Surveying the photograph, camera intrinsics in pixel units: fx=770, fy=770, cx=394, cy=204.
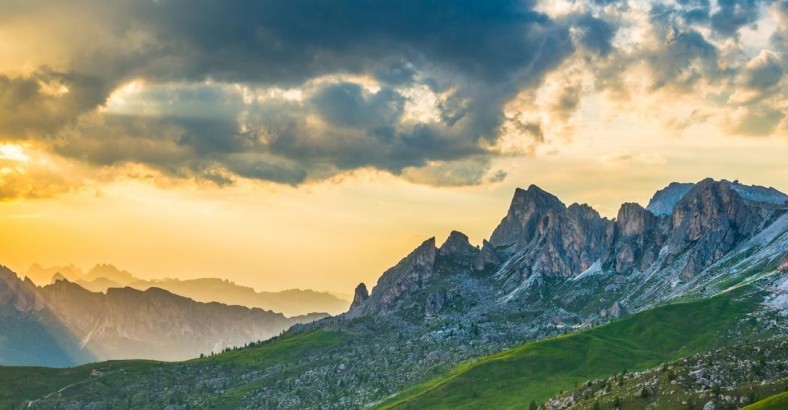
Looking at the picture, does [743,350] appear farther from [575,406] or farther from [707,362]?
[575,406]

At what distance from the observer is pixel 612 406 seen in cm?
18288

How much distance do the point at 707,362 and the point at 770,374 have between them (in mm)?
14017

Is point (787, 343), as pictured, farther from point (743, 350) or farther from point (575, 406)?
point (575, 406)

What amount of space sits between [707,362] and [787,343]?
91.5ft

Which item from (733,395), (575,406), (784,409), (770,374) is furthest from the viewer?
(575,406)

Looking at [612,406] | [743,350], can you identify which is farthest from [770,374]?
[612,406]

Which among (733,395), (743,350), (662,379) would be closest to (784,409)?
(733,395)

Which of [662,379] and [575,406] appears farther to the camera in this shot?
[575,406]

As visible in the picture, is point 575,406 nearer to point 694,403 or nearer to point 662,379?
point 662,379

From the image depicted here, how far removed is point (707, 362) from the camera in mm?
185500

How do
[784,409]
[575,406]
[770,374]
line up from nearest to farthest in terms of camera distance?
[784,409] → [770,374] → [575,406]

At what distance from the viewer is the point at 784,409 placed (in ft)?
452

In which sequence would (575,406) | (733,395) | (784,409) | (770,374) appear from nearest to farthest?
1. (784,409)
2. (733,395)
3. (770,374)
4. (575,406)

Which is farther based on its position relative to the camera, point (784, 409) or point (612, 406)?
point (612, 406)
